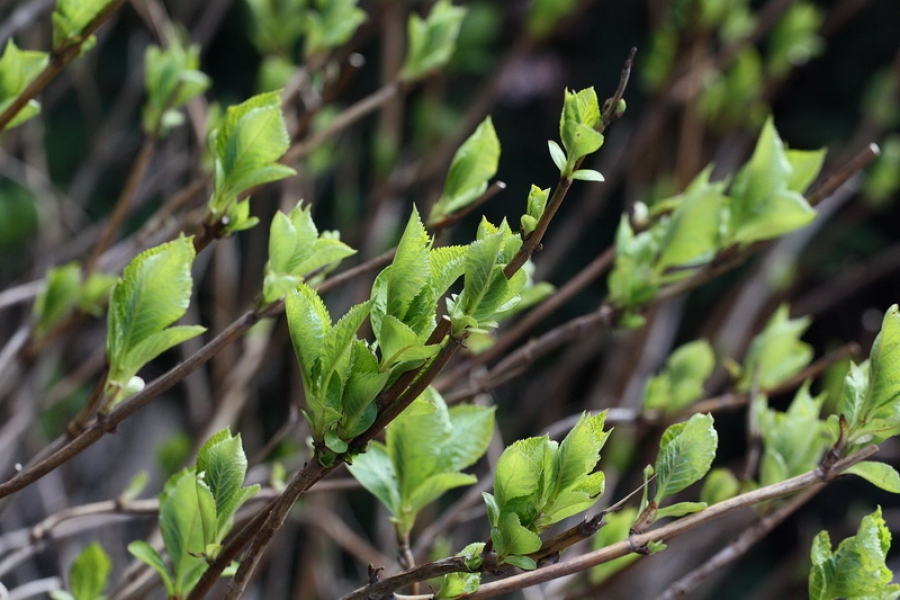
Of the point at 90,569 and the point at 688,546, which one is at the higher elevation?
the point at 90,569

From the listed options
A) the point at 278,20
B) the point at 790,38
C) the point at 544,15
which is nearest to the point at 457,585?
the point at 278,20

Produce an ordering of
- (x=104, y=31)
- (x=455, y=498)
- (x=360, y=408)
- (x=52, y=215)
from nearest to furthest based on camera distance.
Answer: (x=360, y=408), (x=52, y=215), (x=104, y=31), (x=455, y=498)

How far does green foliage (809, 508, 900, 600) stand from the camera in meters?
0.48

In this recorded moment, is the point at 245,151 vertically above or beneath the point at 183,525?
above

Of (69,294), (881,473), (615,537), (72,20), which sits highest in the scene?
(72,20)

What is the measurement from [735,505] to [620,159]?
1.08 m

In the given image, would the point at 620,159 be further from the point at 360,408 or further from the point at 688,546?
the point at 360,408

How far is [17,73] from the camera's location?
0.59 meters

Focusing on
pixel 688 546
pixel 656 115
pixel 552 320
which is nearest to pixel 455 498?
pixel 552 320

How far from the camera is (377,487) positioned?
545 millimetres

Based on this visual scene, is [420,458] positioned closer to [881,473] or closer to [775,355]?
[881,473]

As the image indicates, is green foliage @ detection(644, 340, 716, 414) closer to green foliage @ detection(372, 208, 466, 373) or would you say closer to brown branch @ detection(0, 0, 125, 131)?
green foliage @ detection(372, 208, 466, 373)

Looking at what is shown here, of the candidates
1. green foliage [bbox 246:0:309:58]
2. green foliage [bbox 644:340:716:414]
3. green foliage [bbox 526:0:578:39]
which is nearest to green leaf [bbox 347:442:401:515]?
green foliage [bbox 644:340:716:414]

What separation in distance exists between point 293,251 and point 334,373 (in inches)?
4.7
